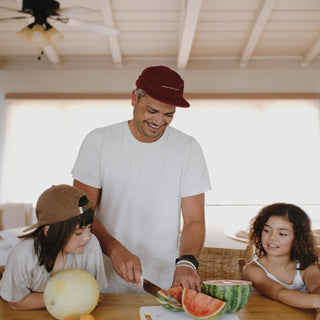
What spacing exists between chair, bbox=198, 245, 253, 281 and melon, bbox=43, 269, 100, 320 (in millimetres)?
1020

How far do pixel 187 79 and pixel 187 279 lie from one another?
4.81 metres

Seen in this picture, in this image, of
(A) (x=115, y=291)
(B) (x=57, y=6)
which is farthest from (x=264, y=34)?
(A) (x=115, y=291)

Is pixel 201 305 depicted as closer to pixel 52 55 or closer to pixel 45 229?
pixel 45 229

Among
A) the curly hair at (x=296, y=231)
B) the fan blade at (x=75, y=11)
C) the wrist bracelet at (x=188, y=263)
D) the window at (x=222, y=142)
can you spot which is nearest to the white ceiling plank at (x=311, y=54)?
the window at (x=222, y=142)

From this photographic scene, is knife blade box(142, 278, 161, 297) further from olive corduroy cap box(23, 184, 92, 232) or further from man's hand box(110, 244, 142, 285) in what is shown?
olive corduroy cap box(23, 184, 92, 232)

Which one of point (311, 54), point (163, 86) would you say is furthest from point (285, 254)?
point (311, 54)

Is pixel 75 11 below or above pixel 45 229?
above

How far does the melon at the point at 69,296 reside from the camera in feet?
3.96

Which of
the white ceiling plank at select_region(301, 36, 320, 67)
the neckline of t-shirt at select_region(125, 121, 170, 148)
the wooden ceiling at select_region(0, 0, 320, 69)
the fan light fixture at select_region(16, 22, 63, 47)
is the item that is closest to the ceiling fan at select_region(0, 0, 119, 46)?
the fan light fixture at select_region(16, 22, 63, 47)

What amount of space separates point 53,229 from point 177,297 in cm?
53

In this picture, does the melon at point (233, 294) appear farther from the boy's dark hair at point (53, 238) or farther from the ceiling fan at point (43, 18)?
the ceiling fan at point (43, 18)

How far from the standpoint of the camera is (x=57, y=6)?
330cm

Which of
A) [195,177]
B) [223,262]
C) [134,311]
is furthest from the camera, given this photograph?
[223,262]

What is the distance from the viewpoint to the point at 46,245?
1.41 metres
